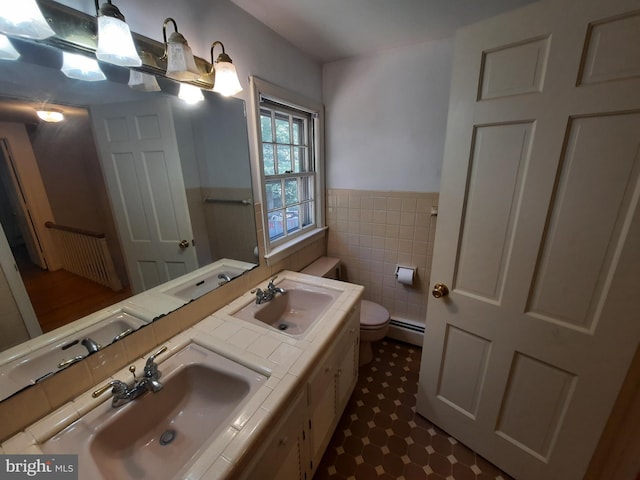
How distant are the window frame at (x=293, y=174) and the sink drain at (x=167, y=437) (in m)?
0.93

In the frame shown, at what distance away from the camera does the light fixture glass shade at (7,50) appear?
0.64m

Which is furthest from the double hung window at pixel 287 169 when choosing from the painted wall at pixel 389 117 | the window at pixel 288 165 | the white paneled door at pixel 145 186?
the white paneled door at pixel 145 186

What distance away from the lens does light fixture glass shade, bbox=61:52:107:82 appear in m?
0.75

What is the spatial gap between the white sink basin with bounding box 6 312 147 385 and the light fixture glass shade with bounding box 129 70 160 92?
854 mm

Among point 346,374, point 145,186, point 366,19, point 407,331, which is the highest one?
point 366,19

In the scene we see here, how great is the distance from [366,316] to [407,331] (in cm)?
55

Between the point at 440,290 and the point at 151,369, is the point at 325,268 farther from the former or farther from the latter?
the point at 151,369

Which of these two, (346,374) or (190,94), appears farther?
(346,374)

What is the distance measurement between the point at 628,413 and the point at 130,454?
176 centimetres

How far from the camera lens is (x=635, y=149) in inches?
31.0

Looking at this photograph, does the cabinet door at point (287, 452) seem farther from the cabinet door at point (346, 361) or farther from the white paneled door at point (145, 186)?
the white paneled door at point (145, 186)

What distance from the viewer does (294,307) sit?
156 centimetres

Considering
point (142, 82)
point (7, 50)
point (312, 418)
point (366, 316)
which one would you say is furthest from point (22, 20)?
point (366, 316)

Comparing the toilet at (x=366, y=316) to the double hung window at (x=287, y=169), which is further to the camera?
the toilet at (x=366, y=316)
